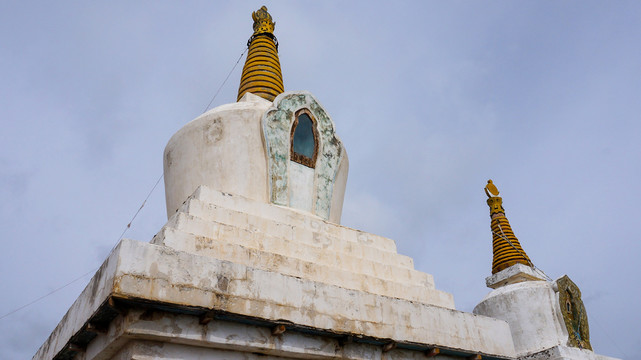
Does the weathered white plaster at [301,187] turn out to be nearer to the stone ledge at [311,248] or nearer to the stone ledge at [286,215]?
the stone ledge at [286,215]

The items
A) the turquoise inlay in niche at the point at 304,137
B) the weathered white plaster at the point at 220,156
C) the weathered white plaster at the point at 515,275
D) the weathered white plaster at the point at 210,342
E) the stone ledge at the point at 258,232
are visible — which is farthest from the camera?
the weathered white plaster at the point at 515,275

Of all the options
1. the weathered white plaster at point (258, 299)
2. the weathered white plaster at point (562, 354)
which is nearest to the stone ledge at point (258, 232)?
the weathered white plaster at point (258, 299)

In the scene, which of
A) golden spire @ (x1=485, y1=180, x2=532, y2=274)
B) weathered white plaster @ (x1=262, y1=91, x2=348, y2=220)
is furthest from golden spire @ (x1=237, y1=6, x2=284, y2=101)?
golden spire @ (x1=485, y1=180, x2=532, y2=274)

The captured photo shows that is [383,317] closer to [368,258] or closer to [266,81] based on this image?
[368,258]

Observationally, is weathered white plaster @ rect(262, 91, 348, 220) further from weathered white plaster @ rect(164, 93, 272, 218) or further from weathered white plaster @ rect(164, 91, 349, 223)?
weathered white plaster @ rect(164, 93, 272, 218)

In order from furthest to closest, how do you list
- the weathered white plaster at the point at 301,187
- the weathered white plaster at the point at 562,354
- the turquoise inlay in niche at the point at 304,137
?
1. the weathered white plaster at the point at 562,354
2. the turquoise inlay in niche at the point at 304,137
3. the weathered white plaster at the point at 301,187

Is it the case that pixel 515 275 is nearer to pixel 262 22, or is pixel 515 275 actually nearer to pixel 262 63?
pixel 262 63

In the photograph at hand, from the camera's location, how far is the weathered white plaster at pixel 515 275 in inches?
555

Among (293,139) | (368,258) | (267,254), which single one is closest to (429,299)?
(368,258)

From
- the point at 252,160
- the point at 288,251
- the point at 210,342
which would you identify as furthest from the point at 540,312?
the point at 210,342

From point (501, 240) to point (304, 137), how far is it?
9046 millimetres

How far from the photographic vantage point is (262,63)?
39.8ft

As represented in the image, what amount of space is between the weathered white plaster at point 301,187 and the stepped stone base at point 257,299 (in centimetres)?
62

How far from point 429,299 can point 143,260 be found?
15.6ft
